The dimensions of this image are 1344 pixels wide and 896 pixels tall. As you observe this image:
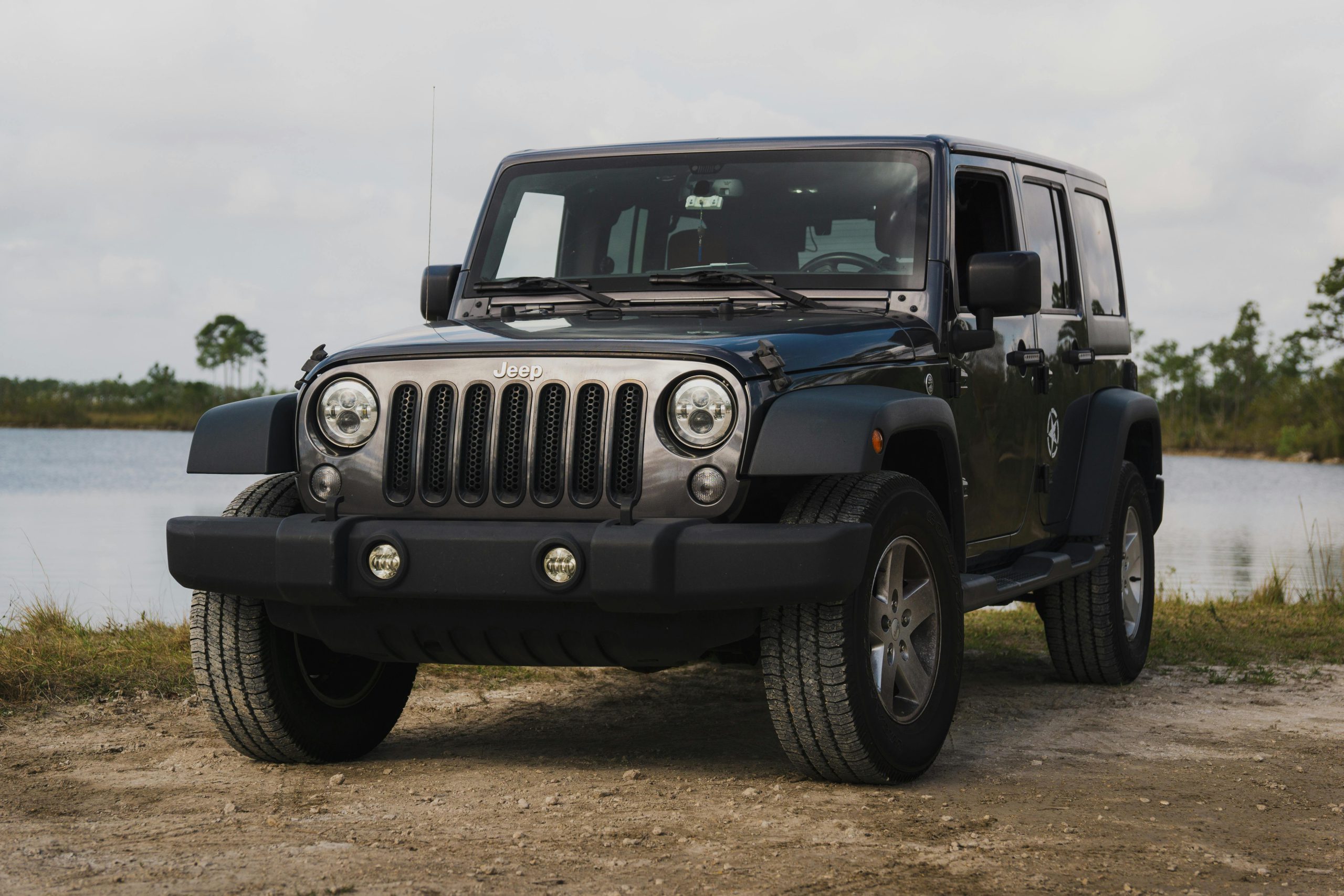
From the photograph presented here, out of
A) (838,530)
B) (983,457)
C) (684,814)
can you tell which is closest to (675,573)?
(838,530)

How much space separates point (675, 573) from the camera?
4211 millimetres

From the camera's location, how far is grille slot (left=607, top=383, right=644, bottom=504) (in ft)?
14.5

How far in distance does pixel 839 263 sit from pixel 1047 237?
5.86 ft

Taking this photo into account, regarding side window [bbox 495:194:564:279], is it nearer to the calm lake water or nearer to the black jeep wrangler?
the black jeep wrangler

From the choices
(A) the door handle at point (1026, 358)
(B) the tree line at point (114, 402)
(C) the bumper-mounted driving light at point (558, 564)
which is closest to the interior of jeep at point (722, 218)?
(A) the door handle at point (1026, 358)

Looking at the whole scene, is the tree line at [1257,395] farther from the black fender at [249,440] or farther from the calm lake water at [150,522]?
the black fender at [249,440]

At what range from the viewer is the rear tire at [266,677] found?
4957 millimetres

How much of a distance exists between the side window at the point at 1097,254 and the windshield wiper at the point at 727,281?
2.56 meters

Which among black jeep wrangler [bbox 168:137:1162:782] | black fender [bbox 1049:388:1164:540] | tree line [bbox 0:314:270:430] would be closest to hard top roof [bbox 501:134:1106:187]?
black jeep wrangler [bbox 168:137:1162:782]

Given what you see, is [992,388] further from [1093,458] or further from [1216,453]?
[1216,453]

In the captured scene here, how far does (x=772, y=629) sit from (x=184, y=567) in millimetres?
1793

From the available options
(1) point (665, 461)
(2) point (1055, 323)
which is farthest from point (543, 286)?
(2) point (1055, 323)

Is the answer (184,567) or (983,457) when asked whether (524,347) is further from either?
(983,457)

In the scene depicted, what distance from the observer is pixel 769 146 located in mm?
5926
